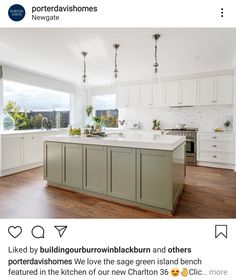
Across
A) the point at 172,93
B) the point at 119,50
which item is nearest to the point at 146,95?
the point at 172,93

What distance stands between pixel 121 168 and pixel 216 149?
294 cm

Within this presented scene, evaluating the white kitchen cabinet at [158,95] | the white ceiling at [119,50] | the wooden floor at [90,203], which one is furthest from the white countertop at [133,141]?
the white kitchen cabinet at [158,95]

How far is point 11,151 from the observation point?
12.1 feet

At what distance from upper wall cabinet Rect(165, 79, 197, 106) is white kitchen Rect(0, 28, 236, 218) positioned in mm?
24

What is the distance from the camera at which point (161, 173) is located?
1.92 m

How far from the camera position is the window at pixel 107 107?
5.93 m

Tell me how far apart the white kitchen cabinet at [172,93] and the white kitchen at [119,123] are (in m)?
0.03

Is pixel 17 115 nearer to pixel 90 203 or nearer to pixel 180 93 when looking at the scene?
pixel 90 203
